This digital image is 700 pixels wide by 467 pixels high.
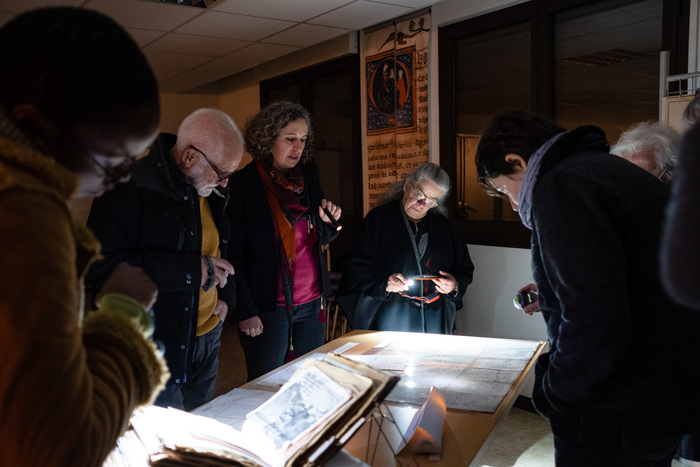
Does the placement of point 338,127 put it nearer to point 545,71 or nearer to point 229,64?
point 229,64

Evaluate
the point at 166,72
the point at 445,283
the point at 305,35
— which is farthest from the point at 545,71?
the point at 166,72

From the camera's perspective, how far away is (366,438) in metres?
1.32

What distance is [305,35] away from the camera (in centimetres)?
448

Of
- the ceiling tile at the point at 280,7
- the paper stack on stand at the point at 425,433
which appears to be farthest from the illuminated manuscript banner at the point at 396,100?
the paper stack on stand at the point at 425,433

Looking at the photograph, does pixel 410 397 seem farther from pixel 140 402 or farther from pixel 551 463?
pixel 551 463

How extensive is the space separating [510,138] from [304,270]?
1345mm

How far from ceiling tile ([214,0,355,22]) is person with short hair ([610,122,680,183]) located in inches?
87.2

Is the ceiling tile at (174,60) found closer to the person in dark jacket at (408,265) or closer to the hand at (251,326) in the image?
the person in dark jacket at (408,265)

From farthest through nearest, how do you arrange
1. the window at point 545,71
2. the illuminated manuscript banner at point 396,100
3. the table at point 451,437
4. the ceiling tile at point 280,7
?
the illuminated manuscript banner at point 396,100 → the ceiling tile at point 280,7 → the window at point 545,71 → the table at point 451,437

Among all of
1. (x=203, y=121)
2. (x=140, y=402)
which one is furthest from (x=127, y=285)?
(x=203, y=121)

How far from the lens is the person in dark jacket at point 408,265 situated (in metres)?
2.79

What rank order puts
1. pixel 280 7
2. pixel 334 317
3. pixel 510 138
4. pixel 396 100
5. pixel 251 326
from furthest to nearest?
pixel 334 317
pixel 396 100
pixel 280 7
pixel 251 326
pixel 510 138

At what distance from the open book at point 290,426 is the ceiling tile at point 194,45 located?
3.92m

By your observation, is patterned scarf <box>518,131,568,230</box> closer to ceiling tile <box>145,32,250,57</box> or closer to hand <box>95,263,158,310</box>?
hand <box>95,263,158,310</box>
